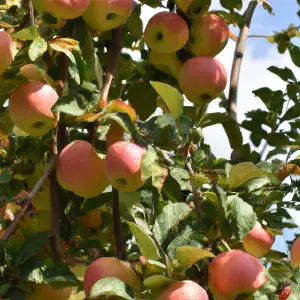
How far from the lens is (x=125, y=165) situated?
3.24 feet

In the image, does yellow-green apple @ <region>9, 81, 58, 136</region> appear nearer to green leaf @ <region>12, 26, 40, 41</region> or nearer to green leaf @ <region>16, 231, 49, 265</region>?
green leaf @ <region>12, 26, 40, 41</region>

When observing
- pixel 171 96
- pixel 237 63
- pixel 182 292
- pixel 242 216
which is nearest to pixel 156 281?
pixel 182 292

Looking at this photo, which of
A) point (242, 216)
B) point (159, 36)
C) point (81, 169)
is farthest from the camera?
point (159, 36)

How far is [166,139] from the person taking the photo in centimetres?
109

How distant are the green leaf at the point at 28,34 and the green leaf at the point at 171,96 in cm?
28

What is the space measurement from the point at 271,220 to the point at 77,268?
1.32 feet

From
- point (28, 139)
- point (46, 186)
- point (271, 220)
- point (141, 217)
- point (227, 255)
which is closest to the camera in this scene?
point (227, 255)

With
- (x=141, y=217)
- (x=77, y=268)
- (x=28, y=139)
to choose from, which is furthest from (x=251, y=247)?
(x=28, y=139)

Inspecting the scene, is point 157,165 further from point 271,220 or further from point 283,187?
point 283,187

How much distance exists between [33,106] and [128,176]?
8.9 inches

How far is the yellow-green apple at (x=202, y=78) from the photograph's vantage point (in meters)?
1.24

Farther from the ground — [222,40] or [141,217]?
[222,40]

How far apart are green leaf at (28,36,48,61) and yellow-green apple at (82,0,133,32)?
0.55 feet

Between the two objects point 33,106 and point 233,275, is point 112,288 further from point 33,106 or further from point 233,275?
point 33,106
